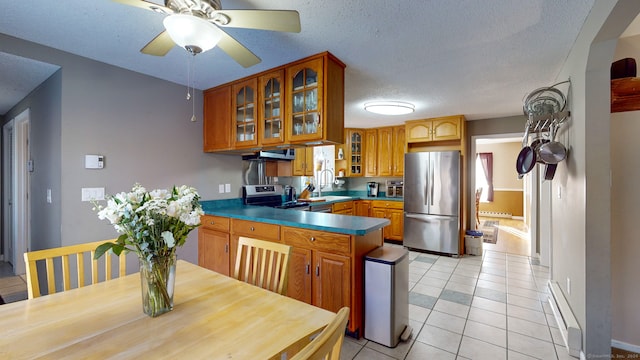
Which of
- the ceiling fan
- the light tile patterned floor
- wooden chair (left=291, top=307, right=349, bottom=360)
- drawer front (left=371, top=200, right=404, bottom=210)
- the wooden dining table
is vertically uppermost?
the ceiling fan

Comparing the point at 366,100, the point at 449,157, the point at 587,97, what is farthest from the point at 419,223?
the point at 587,97

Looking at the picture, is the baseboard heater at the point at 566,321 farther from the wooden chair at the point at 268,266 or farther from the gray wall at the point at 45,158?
the gray wall at the point at 45,158

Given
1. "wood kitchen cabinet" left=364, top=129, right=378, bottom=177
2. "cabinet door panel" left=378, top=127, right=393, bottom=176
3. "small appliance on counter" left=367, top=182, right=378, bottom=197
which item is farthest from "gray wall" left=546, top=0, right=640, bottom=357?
"small appliance on counter" left=367, top=182, right=378, bottom=197

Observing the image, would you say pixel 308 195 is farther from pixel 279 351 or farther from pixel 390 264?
pixel 279 351

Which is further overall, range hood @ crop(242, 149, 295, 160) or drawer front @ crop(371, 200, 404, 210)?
drawer front @ crop(371, 200, 404, 210)

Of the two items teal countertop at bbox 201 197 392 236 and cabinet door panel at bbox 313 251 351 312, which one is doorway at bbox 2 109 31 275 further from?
cabinet door panel at bbox 313 251 351 312

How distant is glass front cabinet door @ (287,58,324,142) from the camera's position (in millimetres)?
2334

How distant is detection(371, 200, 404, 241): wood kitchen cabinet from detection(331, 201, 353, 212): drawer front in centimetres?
52

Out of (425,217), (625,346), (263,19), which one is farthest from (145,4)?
(425,217)

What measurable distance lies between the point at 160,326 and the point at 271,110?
215 cm

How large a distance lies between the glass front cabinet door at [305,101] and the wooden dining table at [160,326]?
1498mm

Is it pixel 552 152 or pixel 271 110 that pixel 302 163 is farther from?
pixel 552 152

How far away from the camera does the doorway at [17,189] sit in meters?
3.36

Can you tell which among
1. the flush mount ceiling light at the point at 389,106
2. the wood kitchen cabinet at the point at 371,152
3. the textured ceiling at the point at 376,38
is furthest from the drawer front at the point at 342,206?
the textured ceiling at the point at 376,38
